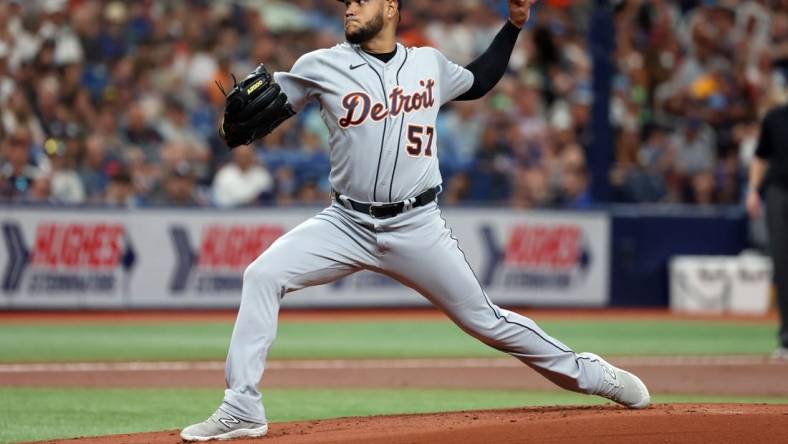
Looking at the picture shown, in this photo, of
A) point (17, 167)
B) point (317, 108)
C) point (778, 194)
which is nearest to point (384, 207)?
point (778, 194)

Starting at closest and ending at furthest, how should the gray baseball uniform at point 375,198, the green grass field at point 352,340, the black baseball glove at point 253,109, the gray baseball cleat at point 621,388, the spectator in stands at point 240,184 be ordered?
the black baseball glove at point 253,109 → the gray baseball uniform at point 375,198 → the gray baseball cleat at point 621,388 → the green grass field at point 352,340 → the spectator in stands at point 240,184

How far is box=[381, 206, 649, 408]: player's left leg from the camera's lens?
5.84m

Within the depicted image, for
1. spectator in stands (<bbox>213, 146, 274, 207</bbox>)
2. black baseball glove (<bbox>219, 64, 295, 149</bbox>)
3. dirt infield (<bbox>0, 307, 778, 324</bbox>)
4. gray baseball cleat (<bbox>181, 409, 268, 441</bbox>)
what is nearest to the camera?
gray baseball cleat (<bbox>181, 409, 268, 441</bbox>)

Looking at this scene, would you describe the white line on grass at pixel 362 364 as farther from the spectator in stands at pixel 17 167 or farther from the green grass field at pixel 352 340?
the spectator in stands at pixel 17 167

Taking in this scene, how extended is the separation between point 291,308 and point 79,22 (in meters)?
4.53

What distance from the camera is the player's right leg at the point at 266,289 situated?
5.53 metres

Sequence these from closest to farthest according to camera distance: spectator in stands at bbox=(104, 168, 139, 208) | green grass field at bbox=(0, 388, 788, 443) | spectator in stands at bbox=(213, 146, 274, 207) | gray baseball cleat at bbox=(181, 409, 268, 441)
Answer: gray baseball cleat at bbox=(181, 409, 268, 441) < green grass field at bbox=(0, 388, 788, 443) < spectator in stands at bbox=(104, 168, 139, 208) < spectator in stands at bbox=(213, 146, 274, 207)

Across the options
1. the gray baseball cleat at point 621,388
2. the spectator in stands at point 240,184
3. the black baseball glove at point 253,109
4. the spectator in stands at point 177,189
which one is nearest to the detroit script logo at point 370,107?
the black baseball glove at point 253,109

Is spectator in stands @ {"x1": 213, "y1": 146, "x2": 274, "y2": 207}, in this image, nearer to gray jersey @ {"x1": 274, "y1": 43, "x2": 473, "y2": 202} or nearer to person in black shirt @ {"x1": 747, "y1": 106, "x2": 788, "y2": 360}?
person in black shirt @ {"x1": 747, "y1": 106, "x2": 788, "y2": 360}

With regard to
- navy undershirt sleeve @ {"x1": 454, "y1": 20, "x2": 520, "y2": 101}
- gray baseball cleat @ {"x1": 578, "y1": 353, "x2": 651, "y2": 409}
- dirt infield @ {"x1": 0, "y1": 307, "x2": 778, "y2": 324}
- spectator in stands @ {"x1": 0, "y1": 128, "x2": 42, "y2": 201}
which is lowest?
dirt infield @ {"x1": 0, "y1": 307, "x2": 778, "y2": 324}

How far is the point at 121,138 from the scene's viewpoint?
15.4m

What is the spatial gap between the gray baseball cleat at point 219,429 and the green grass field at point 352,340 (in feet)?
17.4

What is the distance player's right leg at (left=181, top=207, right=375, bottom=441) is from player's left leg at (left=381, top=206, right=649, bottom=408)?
0.58 ft

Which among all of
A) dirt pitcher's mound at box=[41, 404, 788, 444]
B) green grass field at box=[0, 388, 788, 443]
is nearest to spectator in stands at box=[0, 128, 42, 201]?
green grass field at box=[0, 388, 788, 443]
